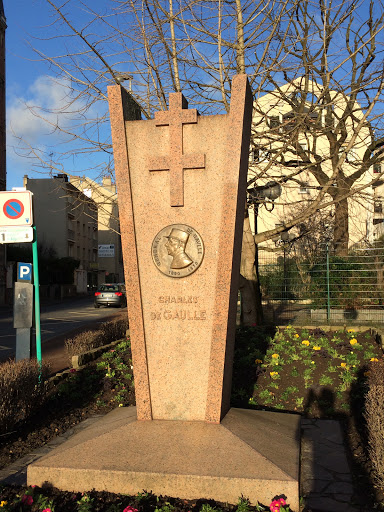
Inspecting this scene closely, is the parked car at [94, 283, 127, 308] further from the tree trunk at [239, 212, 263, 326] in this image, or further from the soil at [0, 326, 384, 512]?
the soil at [0, 326, 384, 512]

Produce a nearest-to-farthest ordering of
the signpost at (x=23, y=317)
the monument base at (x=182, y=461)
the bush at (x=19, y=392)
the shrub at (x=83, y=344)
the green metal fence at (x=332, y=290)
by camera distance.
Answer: the monument base at (x=182, y=461) < the bush at (x=19, y=392) < the signpost at (x=23, y=317) < the shrub at (x=83, y=344) < the green metal fence at (x=332, y=290)

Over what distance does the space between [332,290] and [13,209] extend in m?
7.68

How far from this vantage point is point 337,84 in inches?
337

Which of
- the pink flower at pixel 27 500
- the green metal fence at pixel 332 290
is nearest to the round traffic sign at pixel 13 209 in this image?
the pink flower at pixel 27 500

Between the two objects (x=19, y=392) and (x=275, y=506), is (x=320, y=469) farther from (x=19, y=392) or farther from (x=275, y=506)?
(x=19, y=392)

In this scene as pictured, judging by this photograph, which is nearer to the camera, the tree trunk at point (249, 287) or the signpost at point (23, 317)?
the signpost at point (23, 317)

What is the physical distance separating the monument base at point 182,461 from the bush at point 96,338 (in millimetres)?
4747

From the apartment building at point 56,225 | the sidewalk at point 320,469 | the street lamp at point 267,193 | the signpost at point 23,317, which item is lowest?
the sidewalk at point 320,469

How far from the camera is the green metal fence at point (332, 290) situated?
11781 mm

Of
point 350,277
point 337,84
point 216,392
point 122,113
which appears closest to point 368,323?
point 350,277

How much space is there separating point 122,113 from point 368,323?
7952mm

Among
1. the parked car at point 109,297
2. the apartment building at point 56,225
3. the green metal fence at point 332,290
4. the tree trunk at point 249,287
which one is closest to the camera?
the tree trunk at point 249,287

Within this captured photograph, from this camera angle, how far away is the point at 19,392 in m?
5.82

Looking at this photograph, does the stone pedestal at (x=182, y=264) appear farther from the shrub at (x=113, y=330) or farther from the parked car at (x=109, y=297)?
the parked car at (x=109, y=297)
